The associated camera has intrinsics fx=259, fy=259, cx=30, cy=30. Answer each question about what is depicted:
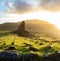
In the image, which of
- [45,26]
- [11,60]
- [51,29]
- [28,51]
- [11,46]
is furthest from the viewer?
[45,26]

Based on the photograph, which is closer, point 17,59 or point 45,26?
point 17,59

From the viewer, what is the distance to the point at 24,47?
231ft

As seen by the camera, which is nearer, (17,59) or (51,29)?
(17,59)

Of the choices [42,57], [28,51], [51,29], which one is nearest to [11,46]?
[28,51]

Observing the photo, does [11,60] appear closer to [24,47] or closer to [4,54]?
[4,54]

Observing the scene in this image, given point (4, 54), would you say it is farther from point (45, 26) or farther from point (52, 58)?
point (45, 26)

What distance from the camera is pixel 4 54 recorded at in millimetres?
61500

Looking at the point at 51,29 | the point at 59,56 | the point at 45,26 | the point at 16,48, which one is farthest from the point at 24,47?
the point at 45,26

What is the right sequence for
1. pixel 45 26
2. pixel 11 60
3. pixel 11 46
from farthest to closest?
pixel 45 26, pixel 11 46, pixel 11 60

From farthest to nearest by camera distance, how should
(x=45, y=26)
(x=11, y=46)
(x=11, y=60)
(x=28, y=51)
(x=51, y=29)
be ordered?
1. (x=45, y=26)
2. (x=51, y=29)
3. (x=11, y=46)
4. (x=28, y=51)
5. (x=11, y=60)

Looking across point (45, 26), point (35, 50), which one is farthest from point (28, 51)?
point (45, 26)

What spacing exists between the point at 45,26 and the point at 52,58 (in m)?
119

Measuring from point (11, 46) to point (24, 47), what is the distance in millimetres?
3546

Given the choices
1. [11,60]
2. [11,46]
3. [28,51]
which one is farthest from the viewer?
[11,46]
